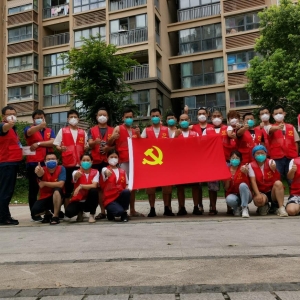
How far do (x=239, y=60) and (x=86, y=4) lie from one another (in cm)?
1263

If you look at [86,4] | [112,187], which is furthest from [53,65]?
[112,187]

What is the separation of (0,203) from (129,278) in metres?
4.35

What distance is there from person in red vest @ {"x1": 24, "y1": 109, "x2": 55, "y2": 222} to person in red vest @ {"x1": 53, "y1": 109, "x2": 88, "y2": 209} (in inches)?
8.2

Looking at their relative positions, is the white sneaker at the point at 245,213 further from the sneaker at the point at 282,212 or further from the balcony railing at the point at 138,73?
the balcony railing at the point at 138,73

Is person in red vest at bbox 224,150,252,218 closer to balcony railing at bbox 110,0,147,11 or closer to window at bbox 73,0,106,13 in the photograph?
balcony railing at bbox 110,0,147,11

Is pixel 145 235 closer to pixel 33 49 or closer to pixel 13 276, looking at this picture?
pixel 13 276

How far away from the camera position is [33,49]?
102 ft

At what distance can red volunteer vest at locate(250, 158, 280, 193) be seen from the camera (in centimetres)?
670

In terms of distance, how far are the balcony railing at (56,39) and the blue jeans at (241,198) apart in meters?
27.5

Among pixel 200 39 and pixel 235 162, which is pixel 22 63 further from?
pixel 235 162

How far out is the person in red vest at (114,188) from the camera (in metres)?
6.59

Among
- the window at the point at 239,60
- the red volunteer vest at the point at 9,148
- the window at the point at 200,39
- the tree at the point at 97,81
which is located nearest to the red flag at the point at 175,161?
the red volunteer vest at the point at 9,148

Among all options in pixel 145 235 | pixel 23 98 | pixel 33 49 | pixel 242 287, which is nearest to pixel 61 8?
pixel 33 49

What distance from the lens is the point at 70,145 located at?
6.92 metres
